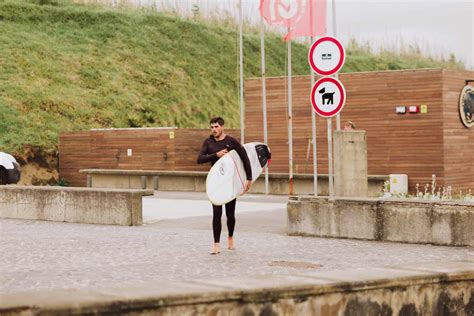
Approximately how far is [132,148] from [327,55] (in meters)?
20.0

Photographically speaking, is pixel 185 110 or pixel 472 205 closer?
pixel 472 205

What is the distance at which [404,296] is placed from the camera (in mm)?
8188

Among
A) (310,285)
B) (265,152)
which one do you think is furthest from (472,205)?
(310,285)

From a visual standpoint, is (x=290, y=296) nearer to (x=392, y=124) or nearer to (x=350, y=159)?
(x=350, y=159)

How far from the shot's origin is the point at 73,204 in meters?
19.3

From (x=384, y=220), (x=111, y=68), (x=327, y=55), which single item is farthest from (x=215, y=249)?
(x=111, y=68)

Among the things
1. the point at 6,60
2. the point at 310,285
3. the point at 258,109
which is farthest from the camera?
the point at 6,60

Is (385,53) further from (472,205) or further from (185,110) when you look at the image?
(472,205)

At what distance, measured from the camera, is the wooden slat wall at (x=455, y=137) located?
27031mm

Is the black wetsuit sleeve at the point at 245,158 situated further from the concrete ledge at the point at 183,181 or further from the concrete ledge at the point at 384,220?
the concrete ledge at the point at 183,181

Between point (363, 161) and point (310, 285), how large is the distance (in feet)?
29.9

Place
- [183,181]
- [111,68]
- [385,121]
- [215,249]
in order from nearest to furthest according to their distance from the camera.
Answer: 1. [215,249]
2. [385,121]
3. [183,181]
4. [111,68]

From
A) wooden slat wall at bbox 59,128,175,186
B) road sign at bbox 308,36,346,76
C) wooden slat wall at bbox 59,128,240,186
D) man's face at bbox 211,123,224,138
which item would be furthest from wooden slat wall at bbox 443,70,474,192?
Result: man's face at bbox 211,123,224,138

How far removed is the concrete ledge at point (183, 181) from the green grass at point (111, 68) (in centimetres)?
724
